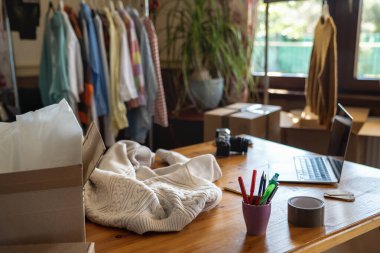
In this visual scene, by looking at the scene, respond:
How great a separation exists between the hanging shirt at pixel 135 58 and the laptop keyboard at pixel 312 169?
1.42 m

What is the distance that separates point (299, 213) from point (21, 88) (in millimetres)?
2484

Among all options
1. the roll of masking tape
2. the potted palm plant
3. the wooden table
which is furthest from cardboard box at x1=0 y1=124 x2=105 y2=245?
the potted palm plant

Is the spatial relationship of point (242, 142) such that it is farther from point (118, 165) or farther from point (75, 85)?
point (75, 85)

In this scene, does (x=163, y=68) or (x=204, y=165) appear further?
(x=163, y=68)

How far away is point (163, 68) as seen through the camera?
3510mm

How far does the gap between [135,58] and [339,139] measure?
158cm

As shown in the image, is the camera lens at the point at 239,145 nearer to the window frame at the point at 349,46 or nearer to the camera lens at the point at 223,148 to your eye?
the camera lens at the point at 223,148

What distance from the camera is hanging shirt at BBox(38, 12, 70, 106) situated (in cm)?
241

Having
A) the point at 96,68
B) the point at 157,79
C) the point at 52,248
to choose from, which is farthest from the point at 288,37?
the point at 52,248

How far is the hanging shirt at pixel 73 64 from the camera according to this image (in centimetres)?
244

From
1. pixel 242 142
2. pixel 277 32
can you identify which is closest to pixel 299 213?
pixel 242 142

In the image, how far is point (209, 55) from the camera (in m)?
3.04

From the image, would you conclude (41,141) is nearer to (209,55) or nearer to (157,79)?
(157,79)

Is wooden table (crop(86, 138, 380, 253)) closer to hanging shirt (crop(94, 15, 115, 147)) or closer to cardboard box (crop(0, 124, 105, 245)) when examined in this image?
cardboard box (crop(0, 124, 105, 245))
